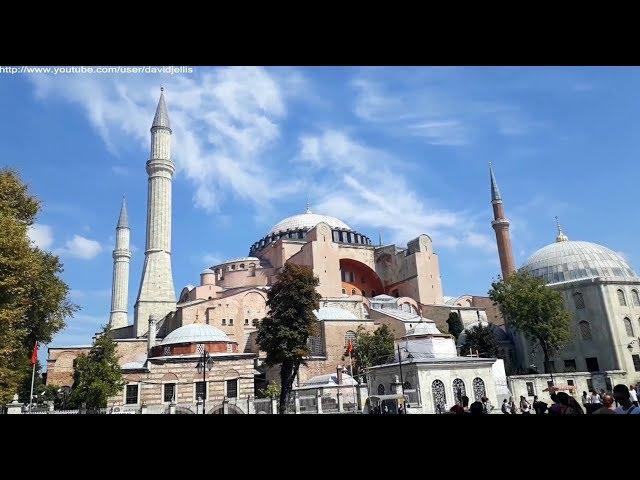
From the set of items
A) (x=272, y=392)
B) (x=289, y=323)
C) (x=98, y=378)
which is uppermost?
(x=289, y=323)

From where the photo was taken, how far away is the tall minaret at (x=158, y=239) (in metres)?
33.2

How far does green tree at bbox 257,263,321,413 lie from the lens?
1989cm

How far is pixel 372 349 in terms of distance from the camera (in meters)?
26.6

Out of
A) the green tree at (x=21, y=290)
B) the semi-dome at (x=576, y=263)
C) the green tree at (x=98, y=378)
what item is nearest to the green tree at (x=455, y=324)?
the semi-dome at (x=576, y=263)

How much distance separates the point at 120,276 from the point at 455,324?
94.2 ft

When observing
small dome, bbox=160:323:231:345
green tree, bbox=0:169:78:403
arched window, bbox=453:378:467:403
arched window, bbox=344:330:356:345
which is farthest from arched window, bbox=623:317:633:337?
green tree, bbox=0:169:78:403

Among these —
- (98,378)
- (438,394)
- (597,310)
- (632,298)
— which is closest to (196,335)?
(98,378)

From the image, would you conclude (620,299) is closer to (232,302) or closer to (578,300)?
(578,300)

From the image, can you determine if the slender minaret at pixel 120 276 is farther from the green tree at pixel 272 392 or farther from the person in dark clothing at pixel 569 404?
the person in dark clothing at pixel 569 404

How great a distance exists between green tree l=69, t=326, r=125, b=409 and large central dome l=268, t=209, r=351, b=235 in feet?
80.4

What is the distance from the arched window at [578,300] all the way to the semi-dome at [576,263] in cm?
105

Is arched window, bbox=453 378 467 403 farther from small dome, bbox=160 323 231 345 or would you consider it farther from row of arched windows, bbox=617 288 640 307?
row of arched windows, bbox=617 288 640 307
